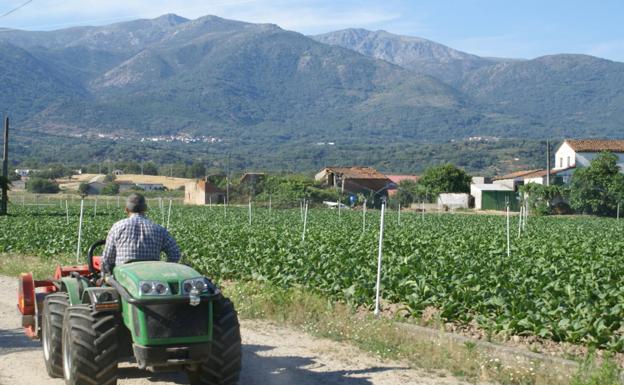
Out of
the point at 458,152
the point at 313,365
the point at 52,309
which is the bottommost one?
the point at 313,365

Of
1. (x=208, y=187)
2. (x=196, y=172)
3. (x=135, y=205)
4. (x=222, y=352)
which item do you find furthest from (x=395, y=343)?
(x=196, y=172)

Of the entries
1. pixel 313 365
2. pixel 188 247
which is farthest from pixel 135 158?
pixel 313 365

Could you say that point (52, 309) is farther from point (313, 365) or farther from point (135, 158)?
point (135, 158)

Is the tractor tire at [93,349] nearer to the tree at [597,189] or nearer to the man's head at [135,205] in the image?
the man's head at [135,205]

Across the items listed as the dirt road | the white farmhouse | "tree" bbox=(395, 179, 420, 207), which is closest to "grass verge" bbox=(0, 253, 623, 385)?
the dirt road

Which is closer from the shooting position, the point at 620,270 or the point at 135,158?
the point at 620,270

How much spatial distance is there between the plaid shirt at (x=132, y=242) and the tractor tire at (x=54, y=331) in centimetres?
74

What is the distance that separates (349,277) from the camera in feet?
48.4

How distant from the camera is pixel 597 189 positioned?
200 ft

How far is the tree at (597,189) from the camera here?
198ft

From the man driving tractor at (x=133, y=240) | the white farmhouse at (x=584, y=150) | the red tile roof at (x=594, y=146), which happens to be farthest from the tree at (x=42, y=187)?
the man driving tractor at (x=133, y=240)

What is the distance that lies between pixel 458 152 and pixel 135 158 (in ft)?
232

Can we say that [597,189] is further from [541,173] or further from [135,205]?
[135,205]

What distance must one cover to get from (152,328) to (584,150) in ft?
256
